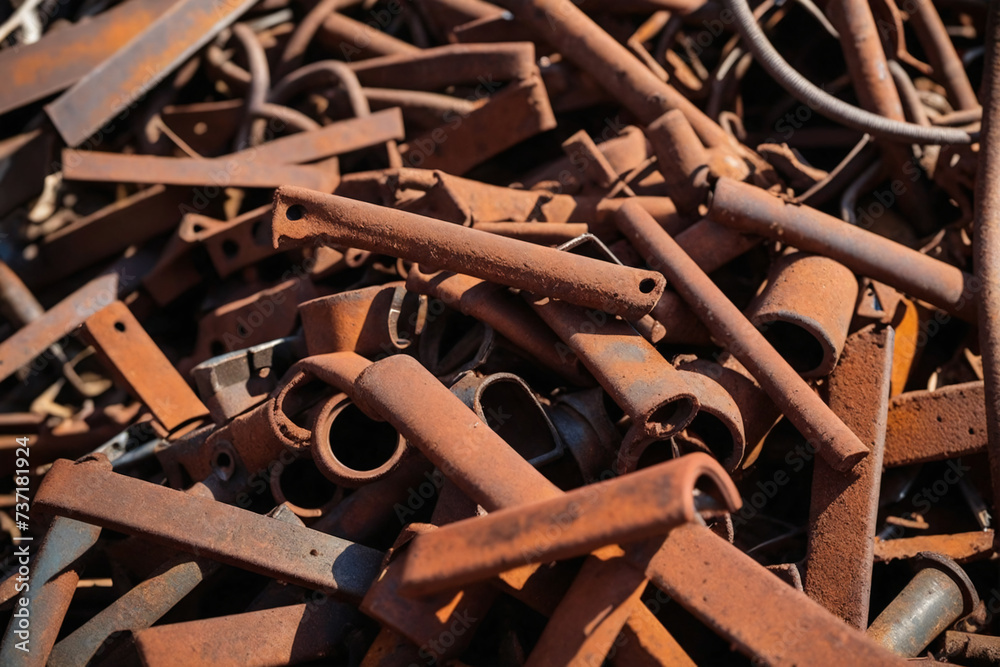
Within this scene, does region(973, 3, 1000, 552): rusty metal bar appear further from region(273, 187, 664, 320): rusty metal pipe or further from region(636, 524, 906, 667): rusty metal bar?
region(273, 187, 664, 320): rusty metal pipe

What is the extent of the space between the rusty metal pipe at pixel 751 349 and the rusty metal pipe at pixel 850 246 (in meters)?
0.25

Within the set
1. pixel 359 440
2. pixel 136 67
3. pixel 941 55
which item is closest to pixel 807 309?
pixel 359 440

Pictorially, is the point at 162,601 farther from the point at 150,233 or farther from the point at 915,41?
the point at 915,41

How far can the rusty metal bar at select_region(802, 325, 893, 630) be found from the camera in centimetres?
209

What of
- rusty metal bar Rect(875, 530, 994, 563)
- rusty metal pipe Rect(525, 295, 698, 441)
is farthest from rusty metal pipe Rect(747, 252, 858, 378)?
rusty metal bar Rect(875, 530, 994, 563)

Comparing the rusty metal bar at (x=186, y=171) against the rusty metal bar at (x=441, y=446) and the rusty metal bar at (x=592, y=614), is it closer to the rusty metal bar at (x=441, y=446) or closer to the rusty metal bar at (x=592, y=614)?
the rusty metal bar at (x=441, y=446)

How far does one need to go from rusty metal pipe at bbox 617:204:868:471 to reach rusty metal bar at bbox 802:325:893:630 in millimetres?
103

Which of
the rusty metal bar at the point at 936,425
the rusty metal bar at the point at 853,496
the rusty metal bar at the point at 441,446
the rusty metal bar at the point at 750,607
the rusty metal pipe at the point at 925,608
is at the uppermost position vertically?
the rusty metal bar at the point at 441,446

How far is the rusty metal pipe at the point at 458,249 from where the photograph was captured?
85.0 inches

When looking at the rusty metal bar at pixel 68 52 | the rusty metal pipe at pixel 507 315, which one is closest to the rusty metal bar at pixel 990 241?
the rusty metal pipe at pixel 507 315

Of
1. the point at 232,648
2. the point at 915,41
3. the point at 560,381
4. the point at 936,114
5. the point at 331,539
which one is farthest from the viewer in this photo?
the point at 915,41

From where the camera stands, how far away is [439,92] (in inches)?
146

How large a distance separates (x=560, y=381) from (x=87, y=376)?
2.39 metres

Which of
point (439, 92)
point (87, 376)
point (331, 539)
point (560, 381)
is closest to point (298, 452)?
point (331, 539)
